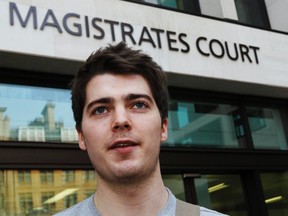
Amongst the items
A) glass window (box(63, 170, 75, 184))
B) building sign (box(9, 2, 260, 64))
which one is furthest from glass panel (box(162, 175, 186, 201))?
building sign (box(9, 2, 260, 64))

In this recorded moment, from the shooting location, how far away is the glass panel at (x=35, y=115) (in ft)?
18.0

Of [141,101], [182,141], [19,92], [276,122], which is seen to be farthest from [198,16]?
[141,101]

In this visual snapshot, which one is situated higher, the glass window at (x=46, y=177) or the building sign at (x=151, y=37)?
the building sign at (x=151, y=37)

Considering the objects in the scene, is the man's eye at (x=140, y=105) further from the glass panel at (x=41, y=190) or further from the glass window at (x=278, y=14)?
the glass window at (x=278, y=14)

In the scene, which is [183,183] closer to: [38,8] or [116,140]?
[38,8]

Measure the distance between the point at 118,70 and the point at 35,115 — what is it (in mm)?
3999

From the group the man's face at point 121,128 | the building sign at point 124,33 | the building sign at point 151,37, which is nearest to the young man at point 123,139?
the man's face at point 121,128

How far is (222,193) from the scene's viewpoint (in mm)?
6957

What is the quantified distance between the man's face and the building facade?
355 cm

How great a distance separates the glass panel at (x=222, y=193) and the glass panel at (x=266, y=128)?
846 millimetres

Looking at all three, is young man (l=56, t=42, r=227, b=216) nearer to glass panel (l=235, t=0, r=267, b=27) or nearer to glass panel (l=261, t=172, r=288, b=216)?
glass panel (l=261, t=172, r=288, b=216)

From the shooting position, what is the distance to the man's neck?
68.4 inches

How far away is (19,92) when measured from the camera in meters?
5.72

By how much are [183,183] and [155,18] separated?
247 cm
